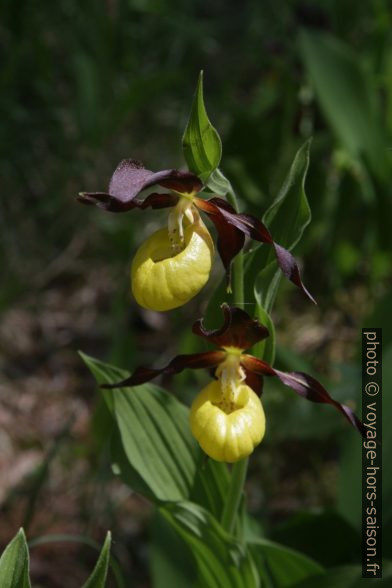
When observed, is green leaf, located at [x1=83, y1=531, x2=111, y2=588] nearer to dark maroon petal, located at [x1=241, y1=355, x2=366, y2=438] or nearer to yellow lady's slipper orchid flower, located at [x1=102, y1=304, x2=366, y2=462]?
yellow lady's slipper orchid flower, located at [x1=102, y1=304, x2=366, y2=462]

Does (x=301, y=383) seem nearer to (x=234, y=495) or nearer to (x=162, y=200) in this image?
(x=234, y=495)

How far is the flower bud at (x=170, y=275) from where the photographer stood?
3.76 feet

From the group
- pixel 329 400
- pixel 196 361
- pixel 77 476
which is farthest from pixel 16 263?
pixel 329 400

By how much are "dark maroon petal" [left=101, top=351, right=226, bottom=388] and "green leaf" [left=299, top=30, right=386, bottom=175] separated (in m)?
1.50

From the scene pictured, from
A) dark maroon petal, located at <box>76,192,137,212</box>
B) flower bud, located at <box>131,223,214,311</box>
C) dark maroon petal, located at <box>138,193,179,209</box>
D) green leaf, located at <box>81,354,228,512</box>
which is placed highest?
dark maroon petal, located at <box>76,192,137,212</box>

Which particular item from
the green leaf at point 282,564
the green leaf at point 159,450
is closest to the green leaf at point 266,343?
the green leaf at point 159,450

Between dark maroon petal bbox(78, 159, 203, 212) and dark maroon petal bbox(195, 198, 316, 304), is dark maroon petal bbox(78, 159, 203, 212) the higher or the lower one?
the higher one

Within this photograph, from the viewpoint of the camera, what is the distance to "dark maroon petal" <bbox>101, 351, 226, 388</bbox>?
4.24 ft

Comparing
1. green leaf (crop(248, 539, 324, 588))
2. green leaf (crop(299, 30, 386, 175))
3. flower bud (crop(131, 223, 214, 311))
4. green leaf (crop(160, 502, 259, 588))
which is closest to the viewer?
flower bud (crop(131, 223, 214, 311))

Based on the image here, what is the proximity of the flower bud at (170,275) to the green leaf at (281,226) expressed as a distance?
118mm

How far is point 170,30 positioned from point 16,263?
143 centimetres

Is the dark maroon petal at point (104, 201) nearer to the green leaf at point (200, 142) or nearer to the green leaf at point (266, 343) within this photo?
the green leaf at point (200, 142)

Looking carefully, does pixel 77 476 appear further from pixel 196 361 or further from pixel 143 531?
pixel 196 361

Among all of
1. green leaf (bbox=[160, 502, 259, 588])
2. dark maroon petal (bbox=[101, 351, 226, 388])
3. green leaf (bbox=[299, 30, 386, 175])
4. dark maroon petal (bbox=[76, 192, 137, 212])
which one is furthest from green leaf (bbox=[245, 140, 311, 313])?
green leaf (bbox=[299, 30, 386, 175])
